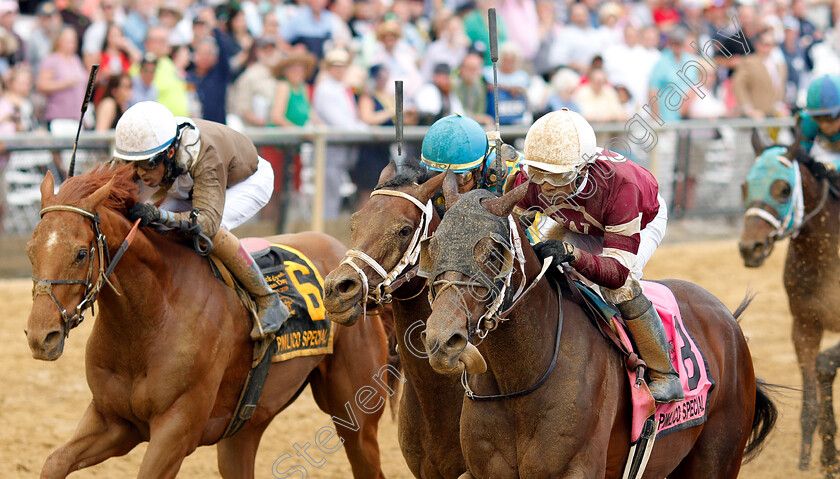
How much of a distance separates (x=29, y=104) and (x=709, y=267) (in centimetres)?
780

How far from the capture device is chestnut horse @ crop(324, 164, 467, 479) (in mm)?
4289

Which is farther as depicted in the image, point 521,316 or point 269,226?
point 269,226

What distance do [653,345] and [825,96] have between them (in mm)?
3859

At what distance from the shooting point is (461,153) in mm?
4660

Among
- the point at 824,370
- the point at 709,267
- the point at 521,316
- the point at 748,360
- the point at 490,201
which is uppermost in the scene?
the point at 490,201

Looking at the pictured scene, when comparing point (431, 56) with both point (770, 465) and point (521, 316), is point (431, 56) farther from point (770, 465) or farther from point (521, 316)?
point (521, 316)

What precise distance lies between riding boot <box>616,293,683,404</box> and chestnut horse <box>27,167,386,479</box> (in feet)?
6.77

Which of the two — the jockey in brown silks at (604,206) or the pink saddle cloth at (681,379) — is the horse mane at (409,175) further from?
the pink saddle cloth at (681,379)

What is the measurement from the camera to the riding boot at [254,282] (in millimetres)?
5375

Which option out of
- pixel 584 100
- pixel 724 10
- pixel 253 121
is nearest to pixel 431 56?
pixel 584 100

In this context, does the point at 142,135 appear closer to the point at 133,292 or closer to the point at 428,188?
the point at 133,292

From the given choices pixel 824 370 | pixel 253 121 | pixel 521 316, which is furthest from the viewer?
pixel 253 121

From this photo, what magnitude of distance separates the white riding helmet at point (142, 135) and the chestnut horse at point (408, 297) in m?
1.15

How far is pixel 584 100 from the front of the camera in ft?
42.7
